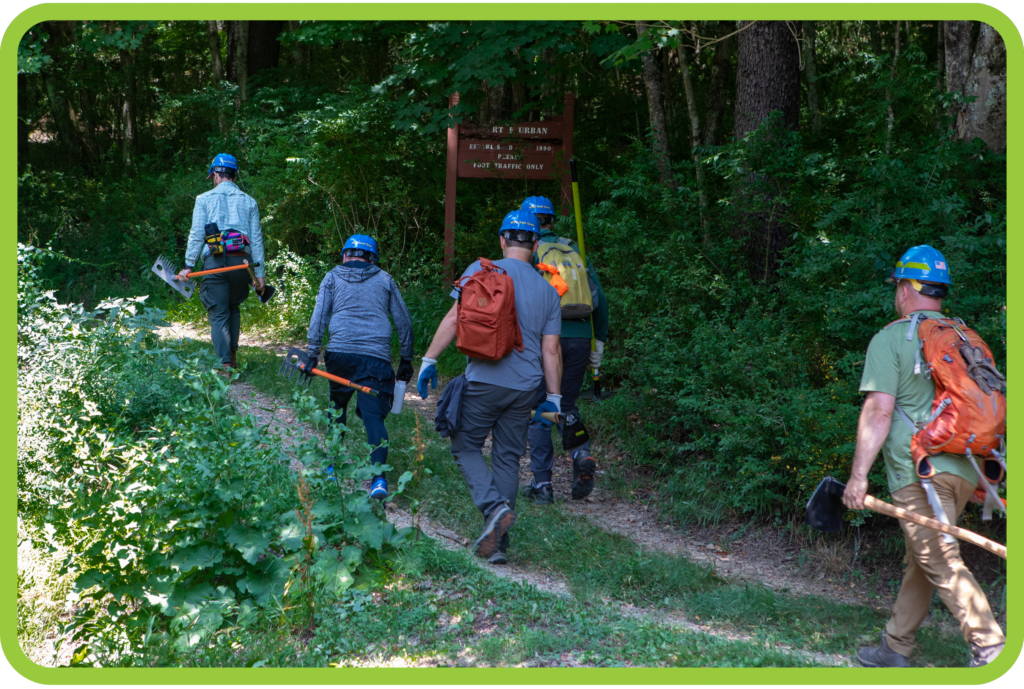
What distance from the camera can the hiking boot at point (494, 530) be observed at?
475 cm

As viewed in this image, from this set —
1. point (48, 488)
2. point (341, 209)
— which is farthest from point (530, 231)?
point (341, 209)

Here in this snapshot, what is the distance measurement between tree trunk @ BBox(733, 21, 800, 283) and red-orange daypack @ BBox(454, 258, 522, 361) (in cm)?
416

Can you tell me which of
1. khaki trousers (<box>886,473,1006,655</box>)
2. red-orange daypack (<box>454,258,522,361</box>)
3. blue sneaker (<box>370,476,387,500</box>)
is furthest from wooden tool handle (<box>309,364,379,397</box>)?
khaki trousers (<box>886,473,1006,655</box>)

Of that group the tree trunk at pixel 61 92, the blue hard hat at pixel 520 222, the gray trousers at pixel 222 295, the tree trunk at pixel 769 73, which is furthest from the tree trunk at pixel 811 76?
the tree trunk at pixel 61 92

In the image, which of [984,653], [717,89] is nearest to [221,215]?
[984,653]

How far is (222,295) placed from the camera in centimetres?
770

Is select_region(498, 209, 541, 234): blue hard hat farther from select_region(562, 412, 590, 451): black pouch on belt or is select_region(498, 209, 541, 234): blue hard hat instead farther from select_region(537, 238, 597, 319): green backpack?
select_region(562, 412, 590, 451): black pouch on belt

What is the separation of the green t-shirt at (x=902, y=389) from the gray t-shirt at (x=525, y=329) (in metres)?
1.92

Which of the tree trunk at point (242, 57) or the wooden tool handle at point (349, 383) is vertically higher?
the tree trunk at point (242, 57)

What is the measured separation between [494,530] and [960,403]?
8.57 feet

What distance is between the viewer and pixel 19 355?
5773 mm

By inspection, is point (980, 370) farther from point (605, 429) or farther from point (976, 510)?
point (605, 429)

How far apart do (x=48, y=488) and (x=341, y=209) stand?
283 inches

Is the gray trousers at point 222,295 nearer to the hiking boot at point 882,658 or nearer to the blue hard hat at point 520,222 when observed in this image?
the blue hard hat at point 520,222
